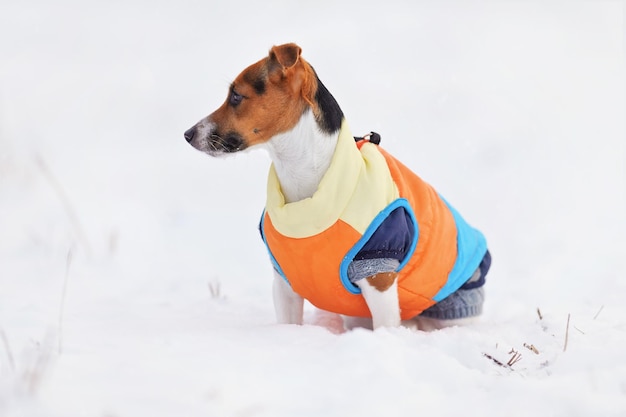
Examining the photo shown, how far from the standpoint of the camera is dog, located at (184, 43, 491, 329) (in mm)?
3176

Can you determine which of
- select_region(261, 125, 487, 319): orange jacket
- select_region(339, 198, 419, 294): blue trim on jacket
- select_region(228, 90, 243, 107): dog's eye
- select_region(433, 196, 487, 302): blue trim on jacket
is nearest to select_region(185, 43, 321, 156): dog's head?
select_region(228, 90, 243, 107): dog's eye

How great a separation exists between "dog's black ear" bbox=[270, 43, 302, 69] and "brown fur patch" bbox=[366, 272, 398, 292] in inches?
42.5

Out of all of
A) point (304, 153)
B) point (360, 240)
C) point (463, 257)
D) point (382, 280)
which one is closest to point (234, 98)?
point (304, 153)

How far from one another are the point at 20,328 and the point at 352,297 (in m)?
1.54

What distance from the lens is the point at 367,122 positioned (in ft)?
23.7

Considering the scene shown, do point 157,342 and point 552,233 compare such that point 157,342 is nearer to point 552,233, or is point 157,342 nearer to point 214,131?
point 214,131

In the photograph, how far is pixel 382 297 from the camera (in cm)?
333

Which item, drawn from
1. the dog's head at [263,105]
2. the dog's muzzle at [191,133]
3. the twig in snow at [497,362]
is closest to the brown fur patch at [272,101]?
the dog's head at [263,105]

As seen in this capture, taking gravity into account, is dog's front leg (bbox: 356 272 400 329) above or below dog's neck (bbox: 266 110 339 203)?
below

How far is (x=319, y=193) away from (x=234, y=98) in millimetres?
616

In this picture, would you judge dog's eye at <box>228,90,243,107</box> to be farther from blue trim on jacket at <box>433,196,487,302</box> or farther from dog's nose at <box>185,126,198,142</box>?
blue trim on jacket at <box>433,196,487,302</box>

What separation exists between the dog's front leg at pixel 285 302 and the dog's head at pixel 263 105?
2.79ft

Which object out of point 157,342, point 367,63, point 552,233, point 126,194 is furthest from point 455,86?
point 157,342

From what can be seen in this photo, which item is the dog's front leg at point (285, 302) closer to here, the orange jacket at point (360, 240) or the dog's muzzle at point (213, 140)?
the orange jacket at point (360, 240)
